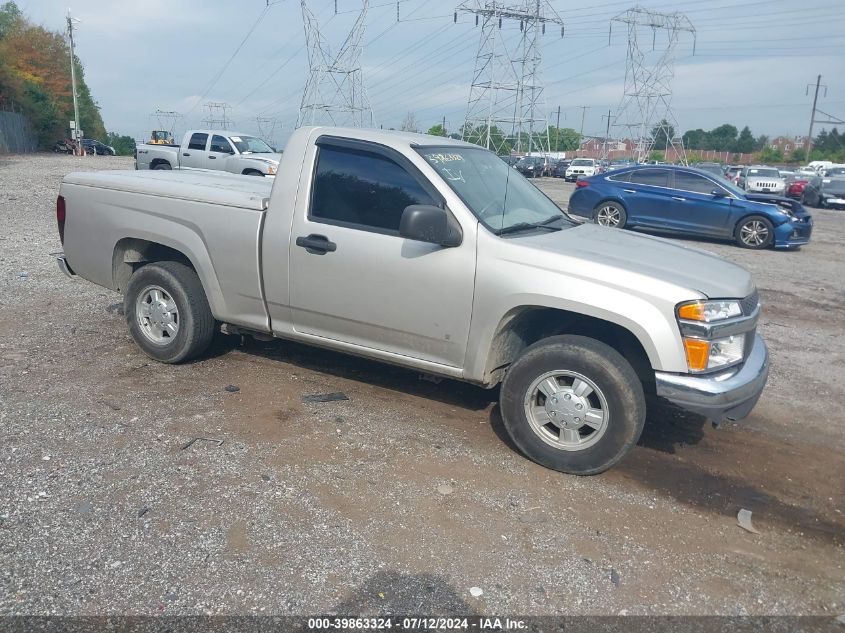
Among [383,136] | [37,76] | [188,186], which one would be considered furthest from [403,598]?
[37,76]

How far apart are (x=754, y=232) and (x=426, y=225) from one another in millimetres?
12577

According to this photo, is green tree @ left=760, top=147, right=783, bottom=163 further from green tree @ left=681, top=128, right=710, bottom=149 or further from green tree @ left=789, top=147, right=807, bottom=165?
green tree @ left=681, top=128, right=710, bottom=149

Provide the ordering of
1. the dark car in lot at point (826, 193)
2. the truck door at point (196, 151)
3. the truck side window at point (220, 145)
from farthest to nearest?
the dark car in lot at point (826, 193)
the truck door at point (196, 151)
the truck side window at point (220, 145)

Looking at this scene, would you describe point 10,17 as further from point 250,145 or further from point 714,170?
point 714,170

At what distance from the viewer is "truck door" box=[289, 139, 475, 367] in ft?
15.2

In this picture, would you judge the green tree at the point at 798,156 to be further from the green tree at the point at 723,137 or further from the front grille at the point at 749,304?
the front grille at the point at 749,304

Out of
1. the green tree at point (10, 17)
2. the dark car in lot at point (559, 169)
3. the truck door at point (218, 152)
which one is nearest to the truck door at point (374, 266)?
the truck door at point (218, 152)

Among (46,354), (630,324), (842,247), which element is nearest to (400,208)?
(630,324)

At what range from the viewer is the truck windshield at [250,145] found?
71.1ft

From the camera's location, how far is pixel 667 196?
50.5ft

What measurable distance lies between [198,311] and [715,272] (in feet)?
12.1

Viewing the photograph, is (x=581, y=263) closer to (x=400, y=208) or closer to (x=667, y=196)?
(x=400, y=208)

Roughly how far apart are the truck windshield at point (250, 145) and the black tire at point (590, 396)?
18.7 metres

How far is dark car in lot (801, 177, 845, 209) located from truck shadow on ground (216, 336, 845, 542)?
91.1 ft
